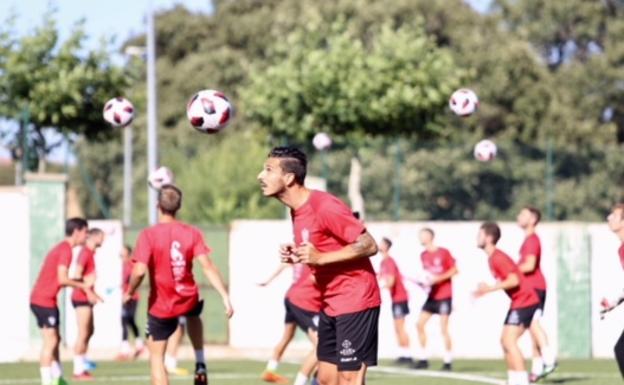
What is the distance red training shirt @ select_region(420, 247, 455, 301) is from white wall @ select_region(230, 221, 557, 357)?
3086 millimetres

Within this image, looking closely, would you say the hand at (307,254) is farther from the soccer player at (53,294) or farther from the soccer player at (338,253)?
the soccer player at (53,294)

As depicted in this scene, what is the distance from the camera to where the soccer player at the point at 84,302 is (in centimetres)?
2029

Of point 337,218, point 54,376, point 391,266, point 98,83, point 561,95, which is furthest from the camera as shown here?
point 561,95

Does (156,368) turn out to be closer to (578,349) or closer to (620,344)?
(620,344)

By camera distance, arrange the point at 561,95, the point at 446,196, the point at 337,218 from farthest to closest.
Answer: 1. the point at 561,95
2. the point at 446,196
3. the point at 337,218

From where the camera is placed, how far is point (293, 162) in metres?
12.0

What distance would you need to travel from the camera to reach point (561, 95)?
5569cm

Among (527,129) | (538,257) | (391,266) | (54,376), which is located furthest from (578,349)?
(527,129)

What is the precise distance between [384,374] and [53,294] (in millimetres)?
5346

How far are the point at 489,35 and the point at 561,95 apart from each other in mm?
4200

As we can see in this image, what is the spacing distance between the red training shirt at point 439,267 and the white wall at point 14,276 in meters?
6.51

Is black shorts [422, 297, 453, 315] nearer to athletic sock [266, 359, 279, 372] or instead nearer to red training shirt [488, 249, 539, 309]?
athletic sock [266, 359, 279, 372]

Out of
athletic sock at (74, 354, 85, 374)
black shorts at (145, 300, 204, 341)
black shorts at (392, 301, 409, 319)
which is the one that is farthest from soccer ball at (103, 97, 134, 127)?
black shorts at (392, 301, 409, 319)

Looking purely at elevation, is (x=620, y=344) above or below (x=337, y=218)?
below
